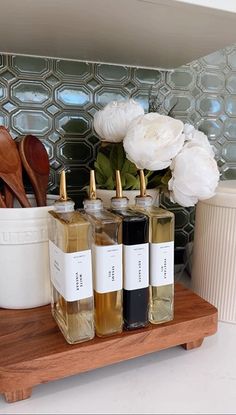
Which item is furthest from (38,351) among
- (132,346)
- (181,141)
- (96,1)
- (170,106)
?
(170,106)

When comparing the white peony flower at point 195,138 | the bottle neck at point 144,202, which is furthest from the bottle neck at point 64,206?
the white peony flower at point 195,138

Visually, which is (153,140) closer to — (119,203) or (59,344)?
(119,203)

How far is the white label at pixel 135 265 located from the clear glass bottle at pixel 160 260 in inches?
0.7

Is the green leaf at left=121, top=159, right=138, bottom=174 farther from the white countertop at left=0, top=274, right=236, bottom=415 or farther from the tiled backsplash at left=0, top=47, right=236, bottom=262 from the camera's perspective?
the white countertop at left=0, top=274, right=236, bottom=415

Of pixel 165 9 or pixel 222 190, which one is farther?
pixel 222 190

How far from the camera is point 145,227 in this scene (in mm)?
476

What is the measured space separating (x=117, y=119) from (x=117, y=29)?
0.50ft

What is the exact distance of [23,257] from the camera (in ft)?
1.74

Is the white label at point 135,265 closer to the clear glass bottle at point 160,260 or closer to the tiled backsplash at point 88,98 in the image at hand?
the clear glass bottle at point 160,260

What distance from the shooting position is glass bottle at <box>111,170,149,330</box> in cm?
47

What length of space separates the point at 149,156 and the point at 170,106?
0.40m

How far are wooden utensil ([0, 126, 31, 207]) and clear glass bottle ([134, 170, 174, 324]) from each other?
0.66ft

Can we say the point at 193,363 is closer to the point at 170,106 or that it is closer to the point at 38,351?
the point at 38,351

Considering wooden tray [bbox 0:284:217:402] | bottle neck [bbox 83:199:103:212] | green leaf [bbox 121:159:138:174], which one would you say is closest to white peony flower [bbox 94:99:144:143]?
green leaf [bbox 121:159:138:174]
